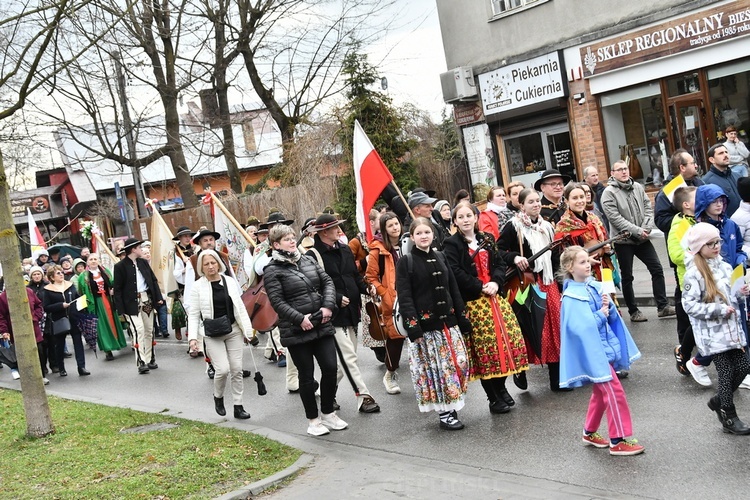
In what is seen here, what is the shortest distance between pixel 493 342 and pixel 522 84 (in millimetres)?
14433

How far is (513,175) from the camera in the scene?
23.1 meters

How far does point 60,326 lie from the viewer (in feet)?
49.7

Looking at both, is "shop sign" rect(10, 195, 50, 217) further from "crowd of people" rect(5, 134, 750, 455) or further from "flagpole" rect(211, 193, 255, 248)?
"crowd of people" rect(5, 134, 750, 455)

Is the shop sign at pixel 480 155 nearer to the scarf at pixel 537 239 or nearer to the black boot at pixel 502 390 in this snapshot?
the scarf at pixel 537 239

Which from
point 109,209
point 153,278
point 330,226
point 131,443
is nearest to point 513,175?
point 153,278

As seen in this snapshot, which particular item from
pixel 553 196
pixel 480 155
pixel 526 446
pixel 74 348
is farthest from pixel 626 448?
pixel 480 155

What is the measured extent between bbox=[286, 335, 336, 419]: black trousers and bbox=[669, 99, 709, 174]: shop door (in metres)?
12.4

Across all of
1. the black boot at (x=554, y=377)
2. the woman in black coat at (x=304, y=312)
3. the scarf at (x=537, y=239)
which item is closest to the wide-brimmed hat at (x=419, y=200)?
the scarf at (x=537, y=239)

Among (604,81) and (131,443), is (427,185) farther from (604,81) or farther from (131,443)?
(131,443)

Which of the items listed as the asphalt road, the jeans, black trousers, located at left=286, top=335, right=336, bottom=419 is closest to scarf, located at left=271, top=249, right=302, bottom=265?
black trousers, located at left=286, top=335, right=336, bottom=419

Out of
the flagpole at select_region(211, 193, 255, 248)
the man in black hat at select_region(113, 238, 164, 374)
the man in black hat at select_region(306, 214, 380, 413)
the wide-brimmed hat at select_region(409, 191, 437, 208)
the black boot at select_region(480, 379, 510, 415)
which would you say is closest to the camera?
the black boot at select_region(480, 379, 510, 415)

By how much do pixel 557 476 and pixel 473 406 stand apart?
7.97ft

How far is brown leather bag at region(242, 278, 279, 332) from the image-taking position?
10391 millimetres

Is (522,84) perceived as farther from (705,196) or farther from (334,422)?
(334,422)
